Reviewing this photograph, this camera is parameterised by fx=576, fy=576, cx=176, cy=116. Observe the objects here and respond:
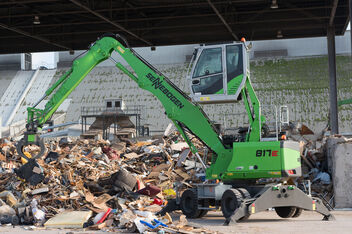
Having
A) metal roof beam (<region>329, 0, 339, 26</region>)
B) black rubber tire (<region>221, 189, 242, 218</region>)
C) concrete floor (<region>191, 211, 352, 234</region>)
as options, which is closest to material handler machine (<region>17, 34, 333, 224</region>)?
black rubber tire (<region>221, 189, 242, 218</region>)

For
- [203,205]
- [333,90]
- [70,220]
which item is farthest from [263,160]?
[333,90]

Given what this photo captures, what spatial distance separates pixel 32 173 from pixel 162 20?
44.5ft

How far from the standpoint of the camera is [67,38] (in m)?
30.9

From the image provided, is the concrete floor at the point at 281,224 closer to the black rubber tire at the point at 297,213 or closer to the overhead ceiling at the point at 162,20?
the black rubber tire at the point at 297,213

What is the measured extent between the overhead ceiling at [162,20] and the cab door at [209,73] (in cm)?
982

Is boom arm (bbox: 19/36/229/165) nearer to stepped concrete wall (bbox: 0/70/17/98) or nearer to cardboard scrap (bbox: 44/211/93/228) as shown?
cardboard scrap (bbox: 44/211/93/228)

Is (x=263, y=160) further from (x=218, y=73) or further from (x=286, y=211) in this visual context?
(x=218, y=73)

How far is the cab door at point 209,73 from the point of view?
48.8 feet

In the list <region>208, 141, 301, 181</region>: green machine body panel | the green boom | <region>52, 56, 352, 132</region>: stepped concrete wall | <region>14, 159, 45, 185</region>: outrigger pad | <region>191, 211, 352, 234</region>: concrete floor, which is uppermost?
<region>52, 56, 352, 132</region>: stepped concrete wall

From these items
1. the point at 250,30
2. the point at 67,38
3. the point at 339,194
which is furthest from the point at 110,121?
the point at 339,194

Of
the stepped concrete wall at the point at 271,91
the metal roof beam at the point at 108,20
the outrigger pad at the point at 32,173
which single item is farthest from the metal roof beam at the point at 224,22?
the stepped concrete wall at the point at 271,91

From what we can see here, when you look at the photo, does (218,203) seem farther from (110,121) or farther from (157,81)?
(110,121)

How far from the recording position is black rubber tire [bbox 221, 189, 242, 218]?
14.0 m

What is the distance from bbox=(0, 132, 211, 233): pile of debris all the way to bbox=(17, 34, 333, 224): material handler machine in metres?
1.53
